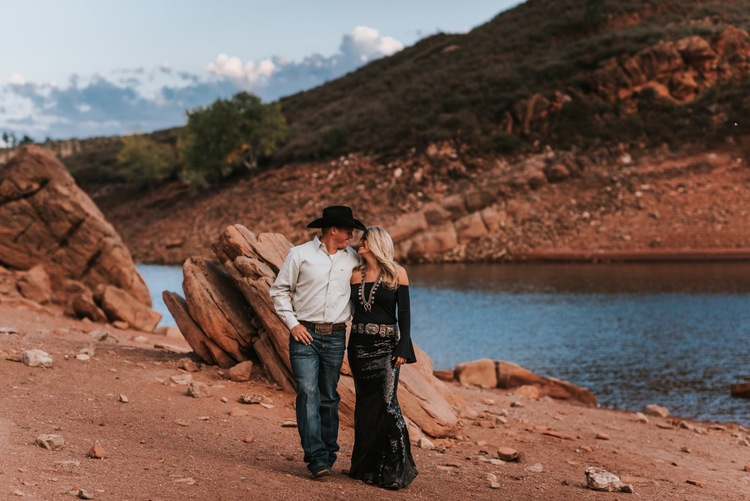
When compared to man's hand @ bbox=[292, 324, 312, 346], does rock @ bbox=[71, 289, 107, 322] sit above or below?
below

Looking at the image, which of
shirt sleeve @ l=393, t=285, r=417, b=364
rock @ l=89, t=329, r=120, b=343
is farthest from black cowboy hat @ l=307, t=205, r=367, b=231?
rock @ l=89, t=329, r=120, b=343

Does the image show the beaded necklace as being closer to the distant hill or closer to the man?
the man

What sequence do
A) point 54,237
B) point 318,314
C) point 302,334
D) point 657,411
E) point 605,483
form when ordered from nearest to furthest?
point 302,334 < point 318,314 < point 605,483 < point 657,411 < point 54,237

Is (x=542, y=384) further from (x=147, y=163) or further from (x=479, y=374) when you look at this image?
(x=147, y=163)

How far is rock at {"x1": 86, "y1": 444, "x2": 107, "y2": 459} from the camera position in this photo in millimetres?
7648

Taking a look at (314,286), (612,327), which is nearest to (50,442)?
(314,286)

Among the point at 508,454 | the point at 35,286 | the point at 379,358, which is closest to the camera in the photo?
the point at 379,358

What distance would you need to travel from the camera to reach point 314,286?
755cm

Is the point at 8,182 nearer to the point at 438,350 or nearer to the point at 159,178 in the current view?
the point at 438,350

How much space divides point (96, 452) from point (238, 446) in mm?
1900

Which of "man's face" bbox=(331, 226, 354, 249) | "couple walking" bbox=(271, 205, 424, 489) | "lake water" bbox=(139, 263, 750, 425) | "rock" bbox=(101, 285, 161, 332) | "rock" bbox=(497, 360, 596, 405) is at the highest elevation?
"man's face" bbox=(331, 226, 354, 249)

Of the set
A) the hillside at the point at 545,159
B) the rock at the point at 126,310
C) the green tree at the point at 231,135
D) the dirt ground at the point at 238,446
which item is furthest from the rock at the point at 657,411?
the green tree at the point at 231,135

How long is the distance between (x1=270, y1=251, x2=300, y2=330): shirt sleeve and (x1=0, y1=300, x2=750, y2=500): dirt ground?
1538 mm

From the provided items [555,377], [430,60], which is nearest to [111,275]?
[555,377]
